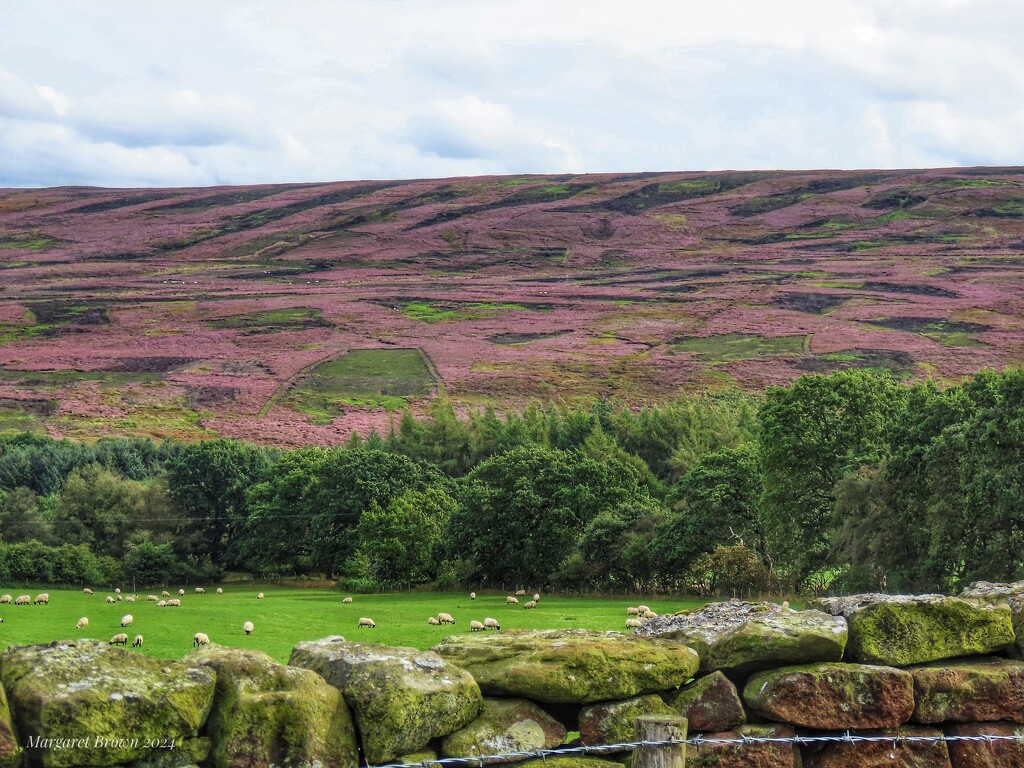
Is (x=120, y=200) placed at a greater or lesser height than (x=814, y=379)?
greater

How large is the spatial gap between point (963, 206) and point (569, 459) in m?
99.2

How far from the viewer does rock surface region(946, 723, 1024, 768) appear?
8836 millimetres

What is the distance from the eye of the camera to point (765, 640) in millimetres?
8648

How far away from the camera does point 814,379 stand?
153ft

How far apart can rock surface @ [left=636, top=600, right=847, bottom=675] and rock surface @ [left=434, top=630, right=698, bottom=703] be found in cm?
29

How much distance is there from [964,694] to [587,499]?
172ft

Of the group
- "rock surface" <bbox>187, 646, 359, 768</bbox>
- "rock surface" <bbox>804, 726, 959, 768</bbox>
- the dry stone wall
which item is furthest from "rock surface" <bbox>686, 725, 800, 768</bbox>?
"rock surface" <bbox>187, 646, 359, 768</bbox>

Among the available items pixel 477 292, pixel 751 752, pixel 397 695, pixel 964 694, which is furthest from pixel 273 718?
pixel 477 292

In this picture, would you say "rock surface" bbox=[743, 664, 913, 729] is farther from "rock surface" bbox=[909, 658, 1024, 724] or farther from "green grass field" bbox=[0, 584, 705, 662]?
"green grass field" bbox=[0, 584, 705, 662]

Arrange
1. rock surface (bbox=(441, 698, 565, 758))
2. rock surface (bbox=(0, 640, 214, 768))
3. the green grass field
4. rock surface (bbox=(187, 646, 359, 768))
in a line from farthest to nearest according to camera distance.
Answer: the green grass field < rock surface (bbox=(441, 698, 565, 758)) < rock surface (bbox=(187, 646, 359, 768)) < rock surface (bbox=(0, 640, 214, 768))

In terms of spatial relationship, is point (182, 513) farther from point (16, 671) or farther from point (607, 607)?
point (16, 671)

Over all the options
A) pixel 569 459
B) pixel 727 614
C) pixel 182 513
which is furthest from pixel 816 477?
pixel 182 513

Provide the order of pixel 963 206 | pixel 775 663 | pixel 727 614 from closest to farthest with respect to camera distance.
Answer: pixel 775 663 → pixel 727 614 → pixel 963 206

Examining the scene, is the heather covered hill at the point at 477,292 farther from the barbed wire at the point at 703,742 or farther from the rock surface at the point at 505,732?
the barbed wire at the point at 703,742
